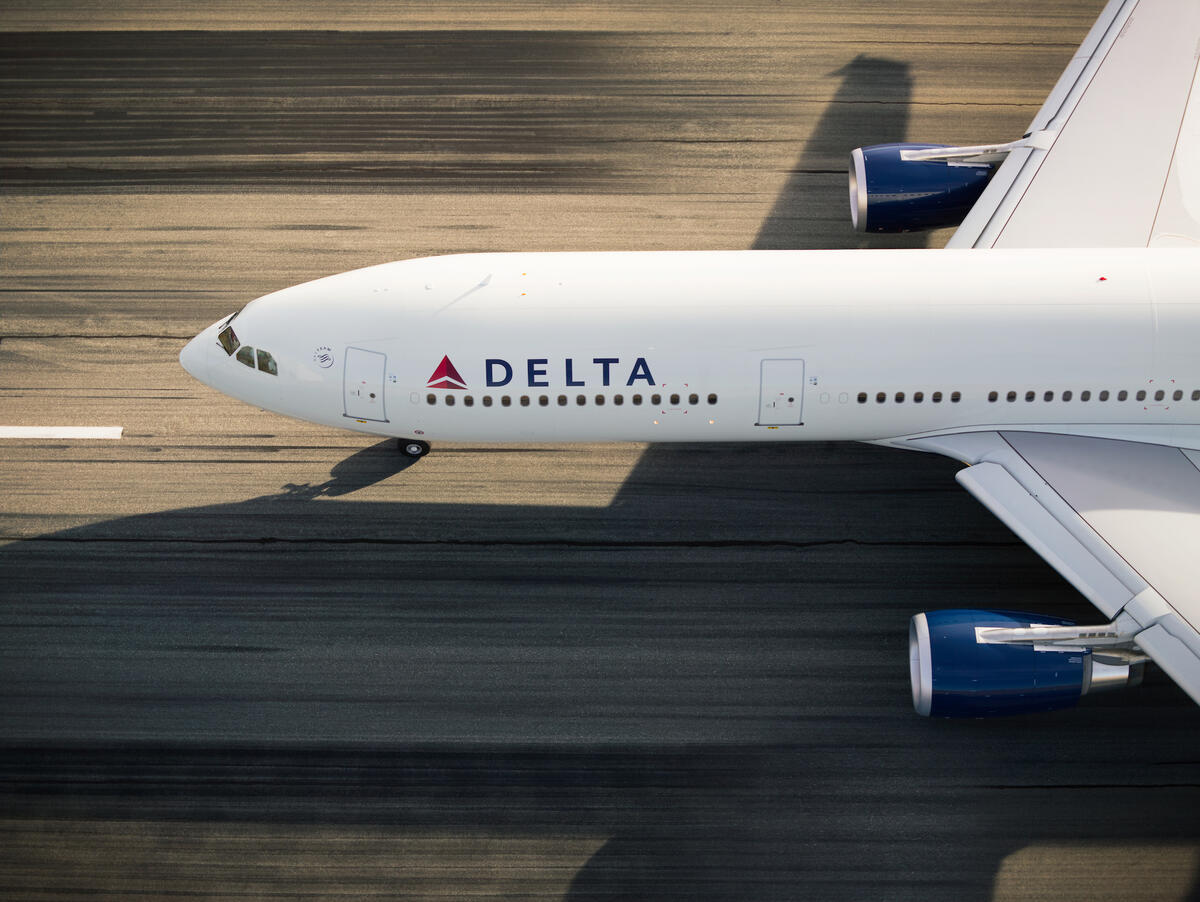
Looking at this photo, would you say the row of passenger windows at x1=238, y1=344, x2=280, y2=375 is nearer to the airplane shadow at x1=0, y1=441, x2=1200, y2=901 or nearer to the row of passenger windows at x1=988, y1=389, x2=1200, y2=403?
the airplane shadow at x1=0, y1=441, x2=1200, y2=901

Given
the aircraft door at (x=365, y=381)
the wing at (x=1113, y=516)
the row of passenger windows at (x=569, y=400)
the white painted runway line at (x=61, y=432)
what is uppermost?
the aircraft door at (x=365, y=381)

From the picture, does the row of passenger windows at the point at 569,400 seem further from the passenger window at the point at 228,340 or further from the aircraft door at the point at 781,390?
the passenger window at the point at 228,340

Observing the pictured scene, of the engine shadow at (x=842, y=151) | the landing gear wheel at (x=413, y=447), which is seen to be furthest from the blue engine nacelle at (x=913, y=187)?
the landing gear wheel at (x=413, y=447)

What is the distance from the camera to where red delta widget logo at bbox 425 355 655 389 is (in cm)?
1275

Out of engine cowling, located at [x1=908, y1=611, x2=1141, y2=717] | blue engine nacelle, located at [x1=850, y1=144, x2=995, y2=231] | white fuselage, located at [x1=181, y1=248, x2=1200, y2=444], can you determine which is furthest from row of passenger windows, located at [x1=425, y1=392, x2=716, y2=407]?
blue engine nacelle, located at [x1=850, y1=144, x2=995, y2=231]

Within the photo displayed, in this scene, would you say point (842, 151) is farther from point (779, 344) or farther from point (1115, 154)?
point (779, 344)

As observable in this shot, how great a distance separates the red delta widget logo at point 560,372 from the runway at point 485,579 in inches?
104

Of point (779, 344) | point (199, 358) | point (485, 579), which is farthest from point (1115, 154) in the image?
point (199, 358)

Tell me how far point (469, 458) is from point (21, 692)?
6.78 meters

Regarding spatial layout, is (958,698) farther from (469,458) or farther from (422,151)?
(422,151)

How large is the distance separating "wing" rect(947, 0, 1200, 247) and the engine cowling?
5.98m

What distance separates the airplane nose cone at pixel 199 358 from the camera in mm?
14109

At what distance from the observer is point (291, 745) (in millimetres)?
12844

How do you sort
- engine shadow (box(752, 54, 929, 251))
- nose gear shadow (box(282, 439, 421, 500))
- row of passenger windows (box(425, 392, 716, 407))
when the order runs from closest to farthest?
row of passenger windows (box(425, 392, 716, 407)), nose gear shadow (box(282, 439, 421, 500)), engine shadow (box(752, 54, 929, 251))
